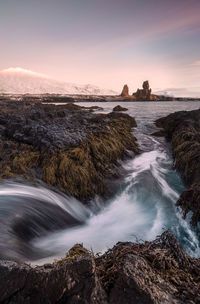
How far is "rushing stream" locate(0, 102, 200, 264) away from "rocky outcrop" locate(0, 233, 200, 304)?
75 centimetres

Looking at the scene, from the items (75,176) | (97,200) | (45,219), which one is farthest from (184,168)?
(45,219)

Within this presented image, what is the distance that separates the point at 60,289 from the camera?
42.6 inches

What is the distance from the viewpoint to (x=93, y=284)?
112 centimetres

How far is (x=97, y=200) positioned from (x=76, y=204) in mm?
645

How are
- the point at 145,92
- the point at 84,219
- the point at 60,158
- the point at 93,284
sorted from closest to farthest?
the point at 93,284 < the point at 84,219 < the point at 60,158 < the point at 145,92

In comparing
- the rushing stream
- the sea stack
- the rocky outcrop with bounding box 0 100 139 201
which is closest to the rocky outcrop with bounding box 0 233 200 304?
the rushing stream

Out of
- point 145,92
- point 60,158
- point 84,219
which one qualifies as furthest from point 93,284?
point 145,92

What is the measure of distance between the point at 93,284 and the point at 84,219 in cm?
333

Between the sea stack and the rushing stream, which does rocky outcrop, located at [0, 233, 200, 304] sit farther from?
the sea stack

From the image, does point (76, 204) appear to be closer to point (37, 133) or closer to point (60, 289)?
point (37, 133)

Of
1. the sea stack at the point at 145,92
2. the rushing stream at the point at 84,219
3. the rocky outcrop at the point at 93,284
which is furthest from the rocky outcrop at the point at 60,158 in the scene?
the sea stack at the point at 145,92

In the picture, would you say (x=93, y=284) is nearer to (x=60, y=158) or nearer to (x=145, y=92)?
(x=60, y=158)

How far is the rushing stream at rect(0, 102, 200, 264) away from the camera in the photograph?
2.87m

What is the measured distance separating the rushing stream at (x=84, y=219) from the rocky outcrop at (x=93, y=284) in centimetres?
75
